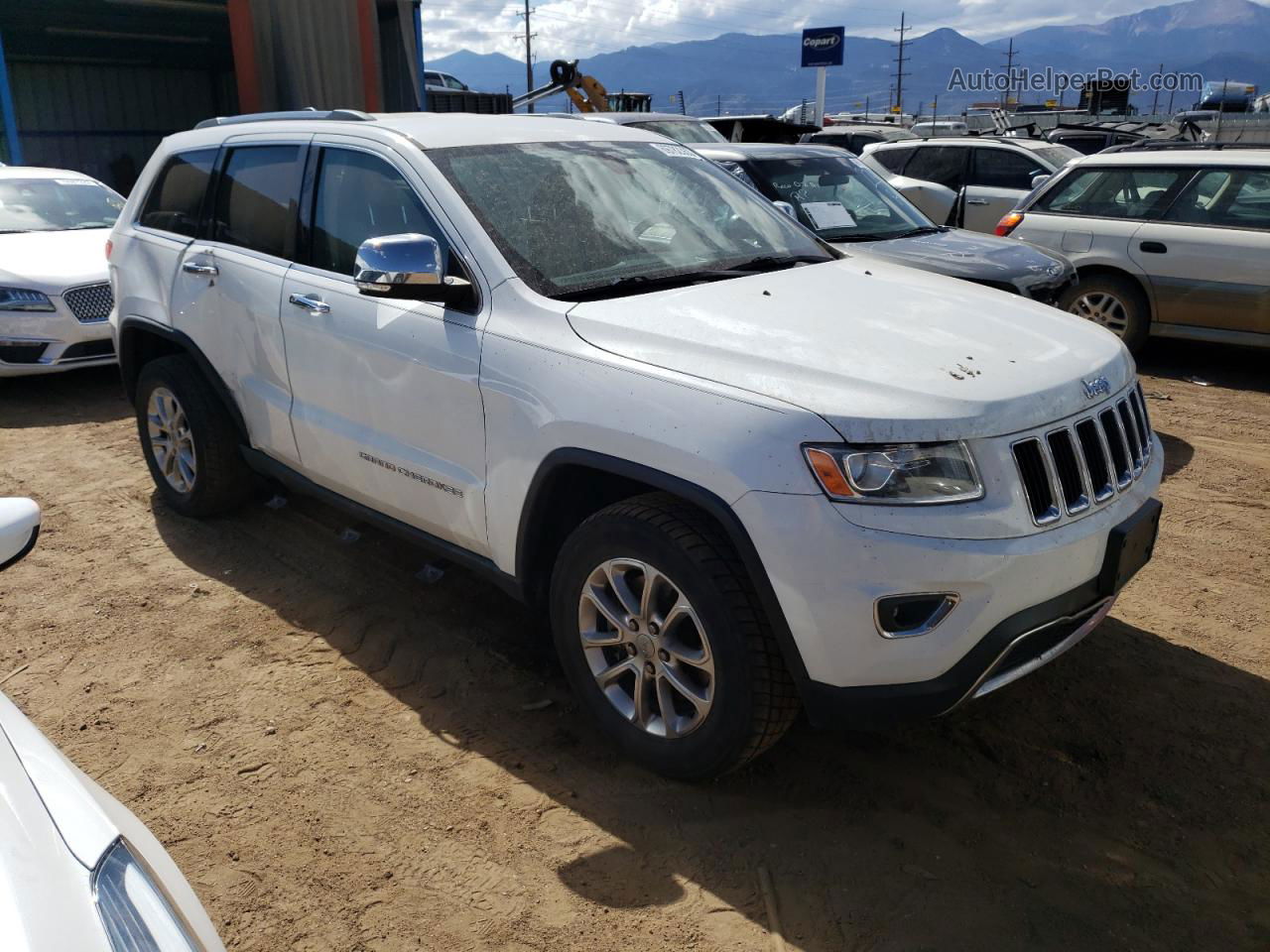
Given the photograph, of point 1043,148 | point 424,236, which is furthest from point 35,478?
point 1043,148

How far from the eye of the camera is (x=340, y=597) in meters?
4.30

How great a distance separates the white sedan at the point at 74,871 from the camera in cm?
144

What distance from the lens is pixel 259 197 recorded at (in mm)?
4293

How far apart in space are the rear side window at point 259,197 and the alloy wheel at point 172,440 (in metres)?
0.86

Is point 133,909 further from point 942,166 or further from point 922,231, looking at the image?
point 942,166

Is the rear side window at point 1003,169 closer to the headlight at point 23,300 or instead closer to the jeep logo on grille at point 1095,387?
the headlight at point 23,300

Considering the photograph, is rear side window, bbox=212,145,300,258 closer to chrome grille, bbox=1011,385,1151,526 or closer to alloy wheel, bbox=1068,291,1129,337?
chrome grille, bbox=1011,385,1151,526

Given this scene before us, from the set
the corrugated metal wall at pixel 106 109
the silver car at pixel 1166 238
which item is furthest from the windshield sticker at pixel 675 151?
the corrugated metal wall at pixel 106 109

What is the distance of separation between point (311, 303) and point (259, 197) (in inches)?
30.5

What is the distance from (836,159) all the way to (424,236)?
537 centimetres

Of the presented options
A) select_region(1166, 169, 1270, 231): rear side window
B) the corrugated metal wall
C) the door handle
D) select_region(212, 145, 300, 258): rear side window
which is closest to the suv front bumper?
the door handle

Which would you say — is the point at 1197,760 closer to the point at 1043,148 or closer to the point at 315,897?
the point at 315,897

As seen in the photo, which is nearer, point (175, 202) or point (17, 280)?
point (175, 202)

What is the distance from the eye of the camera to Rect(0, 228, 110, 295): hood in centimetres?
737
